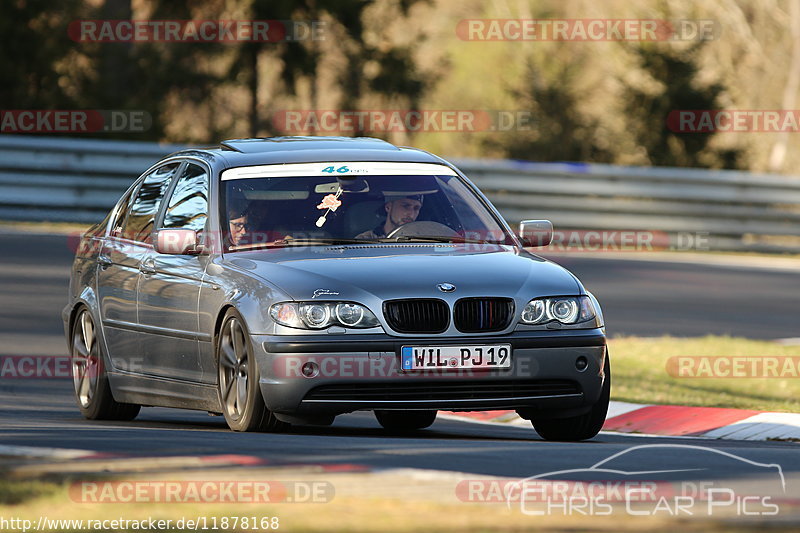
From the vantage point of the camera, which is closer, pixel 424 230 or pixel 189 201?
pixel 424 230

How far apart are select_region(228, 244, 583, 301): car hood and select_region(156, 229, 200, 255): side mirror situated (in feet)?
1.05

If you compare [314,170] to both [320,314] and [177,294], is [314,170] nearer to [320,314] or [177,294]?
[177,294]

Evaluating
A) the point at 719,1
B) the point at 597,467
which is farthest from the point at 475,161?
the point at 719,1

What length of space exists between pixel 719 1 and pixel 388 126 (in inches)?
776

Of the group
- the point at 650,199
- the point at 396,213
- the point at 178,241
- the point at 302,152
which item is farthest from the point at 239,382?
the point at 650,199

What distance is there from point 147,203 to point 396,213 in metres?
1.84

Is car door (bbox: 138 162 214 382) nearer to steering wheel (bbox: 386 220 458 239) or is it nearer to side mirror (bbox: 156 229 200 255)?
side mirror (bbox: 156 229 200 255)

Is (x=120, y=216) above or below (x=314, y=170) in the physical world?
below

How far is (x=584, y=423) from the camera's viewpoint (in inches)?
360

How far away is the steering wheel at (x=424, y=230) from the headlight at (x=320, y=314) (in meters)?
1.08

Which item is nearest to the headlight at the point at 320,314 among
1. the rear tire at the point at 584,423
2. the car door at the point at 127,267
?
the rear tire at the point at 584,423

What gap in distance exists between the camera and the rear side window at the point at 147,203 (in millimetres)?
10500

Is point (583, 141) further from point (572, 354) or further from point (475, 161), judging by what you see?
point (572, 354)

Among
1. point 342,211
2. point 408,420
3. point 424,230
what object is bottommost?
point 408,420
